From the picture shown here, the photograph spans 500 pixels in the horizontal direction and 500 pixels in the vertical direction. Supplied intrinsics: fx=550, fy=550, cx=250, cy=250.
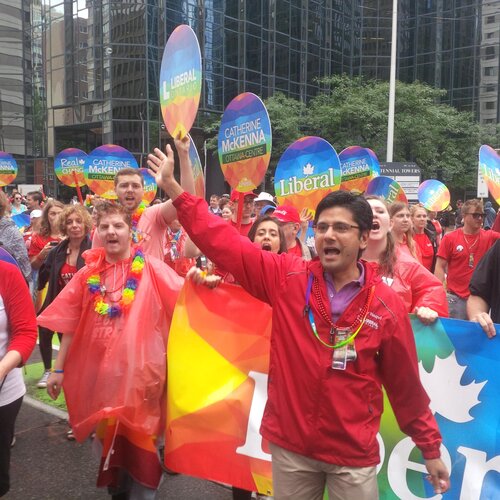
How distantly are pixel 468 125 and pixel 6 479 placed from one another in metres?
26.7

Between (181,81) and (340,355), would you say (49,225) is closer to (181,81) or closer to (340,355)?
(181,81)

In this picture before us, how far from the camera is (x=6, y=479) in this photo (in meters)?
2.78

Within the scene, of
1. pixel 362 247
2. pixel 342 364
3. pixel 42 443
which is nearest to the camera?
pixel 342 364

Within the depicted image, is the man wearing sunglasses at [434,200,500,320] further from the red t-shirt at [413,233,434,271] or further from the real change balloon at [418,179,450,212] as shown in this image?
the real change balloon at [418,179,450,212]

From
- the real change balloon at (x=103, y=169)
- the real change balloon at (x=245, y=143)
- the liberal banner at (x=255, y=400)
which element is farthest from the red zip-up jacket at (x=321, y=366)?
the real change balloon at (x=103, y=169)

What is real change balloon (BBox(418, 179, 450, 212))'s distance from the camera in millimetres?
12766

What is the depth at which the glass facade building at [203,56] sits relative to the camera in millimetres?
26516

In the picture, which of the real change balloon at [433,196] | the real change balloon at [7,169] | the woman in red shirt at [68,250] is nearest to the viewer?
the woman in red shirt at [68,250]

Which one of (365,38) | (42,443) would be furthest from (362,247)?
(365,38)

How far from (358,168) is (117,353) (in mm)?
6955

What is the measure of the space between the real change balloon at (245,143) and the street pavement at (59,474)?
223cm

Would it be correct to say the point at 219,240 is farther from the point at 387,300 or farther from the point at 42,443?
the point at 42,443

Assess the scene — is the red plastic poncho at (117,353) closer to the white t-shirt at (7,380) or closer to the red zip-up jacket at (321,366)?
the white t-shirt at (7,380)

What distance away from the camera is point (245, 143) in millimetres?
4617
